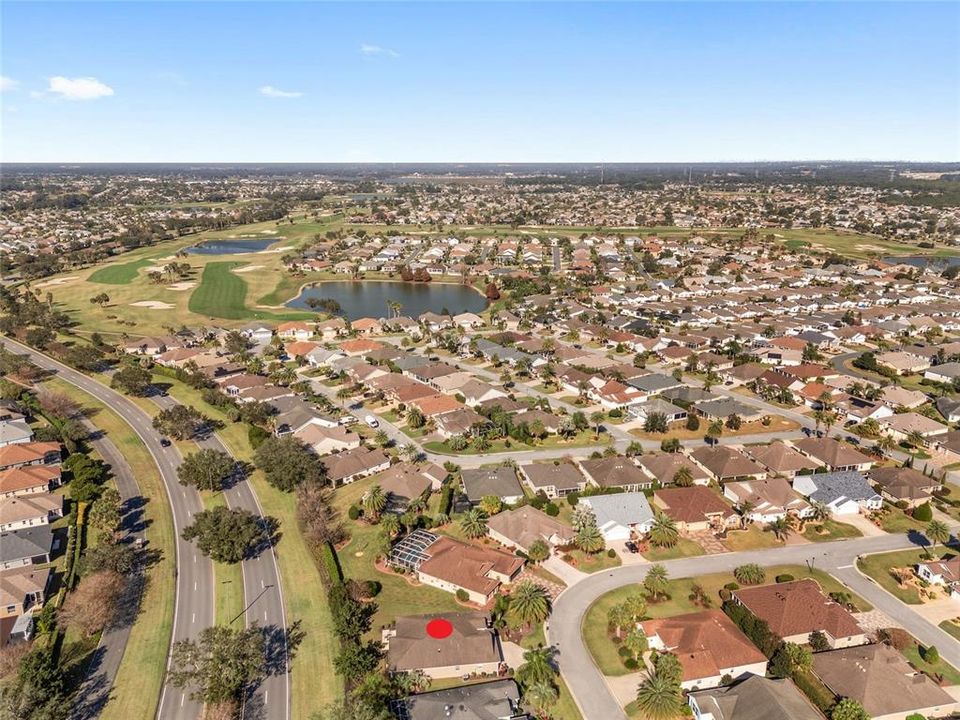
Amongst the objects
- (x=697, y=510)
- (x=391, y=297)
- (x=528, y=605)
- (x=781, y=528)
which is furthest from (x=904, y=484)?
(x=391, y=297)

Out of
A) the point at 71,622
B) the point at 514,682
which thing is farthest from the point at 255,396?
the point at 514,682

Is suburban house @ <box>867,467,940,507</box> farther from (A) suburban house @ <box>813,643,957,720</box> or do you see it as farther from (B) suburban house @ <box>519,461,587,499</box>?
(B) suburban house @ <box>519,461,587,499</box>

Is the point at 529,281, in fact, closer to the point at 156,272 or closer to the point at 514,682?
the point at 156,272

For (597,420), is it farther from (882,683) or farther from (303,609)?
(303,609)

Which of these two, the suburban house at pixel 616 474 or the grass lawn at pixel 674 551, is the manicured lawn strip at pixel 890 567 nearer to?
the grass lawn at pixel 674 551

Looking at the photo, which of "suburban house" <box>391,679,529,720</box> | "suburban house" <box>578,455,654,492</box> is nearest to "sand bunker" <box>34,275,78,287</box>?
"suburban house" <box>578,455,654,492</box>
